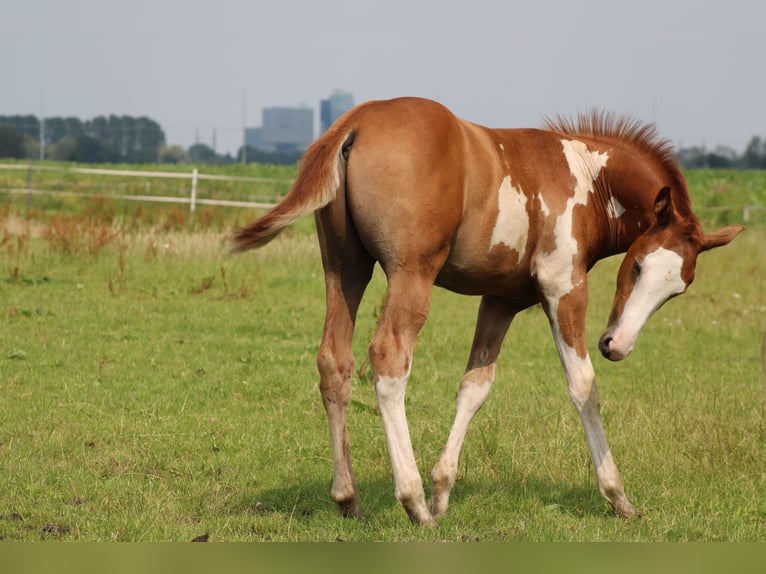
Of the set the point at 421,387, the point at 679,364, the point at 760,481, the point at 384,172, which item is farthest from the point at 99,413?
the point at 679,364

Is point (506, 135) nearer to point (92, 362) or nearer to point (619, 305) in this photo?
point (619, 305)

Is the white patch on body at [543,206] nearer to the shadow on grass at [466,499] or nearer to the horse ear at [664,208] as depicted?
the horse ear at [664,208]

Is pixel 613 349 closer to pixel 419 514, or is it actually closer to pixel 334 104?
pixel 419 514

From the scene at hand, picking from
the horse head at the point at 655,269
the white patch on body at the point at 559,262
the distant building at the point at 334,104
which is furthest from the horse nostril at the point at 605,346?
the distant building at the point at 334,104

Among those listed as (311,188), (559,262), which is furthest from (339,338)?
(559,262)

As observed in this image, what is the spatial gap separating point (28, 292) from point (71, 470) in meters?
7.38

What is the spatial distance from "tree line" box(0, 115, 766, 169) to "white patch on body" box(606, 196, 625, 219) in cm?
5050

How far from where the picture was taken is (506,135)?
536 centimetres

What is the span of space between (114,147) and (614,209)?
5577cm

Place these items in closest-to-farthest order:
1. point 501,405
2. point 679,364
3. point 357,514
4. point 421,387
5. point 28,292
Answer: point 357,514
point 501,405
point 421,387
point 679,364
point 28,292

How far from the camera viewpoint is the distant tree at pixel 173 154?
57094 millimetres

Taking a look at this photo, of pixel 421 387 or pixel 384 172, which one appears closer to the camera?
pixel 384 172

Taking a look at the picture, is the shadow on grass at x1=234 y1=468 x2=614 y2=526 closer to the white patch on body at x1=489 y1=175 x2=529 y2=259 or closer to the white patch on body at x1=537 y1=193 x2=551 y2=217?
the white patch on body at x1=489 y1=175 x2=529 y2=259

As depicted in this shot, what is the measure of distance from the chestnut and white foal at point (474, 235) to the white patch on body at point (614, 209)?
1cm
